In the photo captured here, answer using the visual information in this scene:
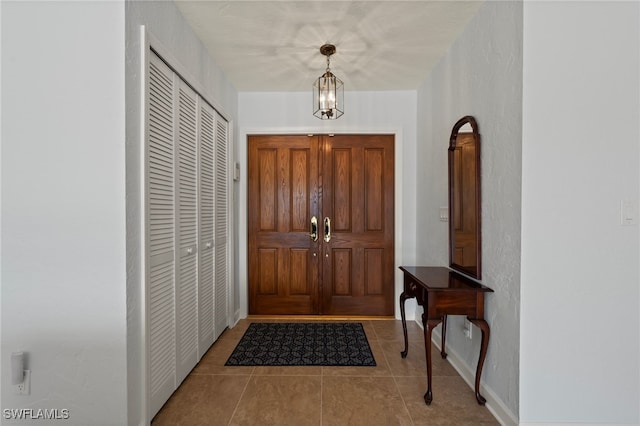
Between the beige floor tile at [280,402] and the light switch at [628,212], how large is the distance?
6.40ft

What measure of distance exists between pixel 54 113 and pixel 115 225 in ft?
1.98

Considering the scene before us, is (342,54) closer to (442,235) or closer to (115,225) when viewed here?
(442,235)

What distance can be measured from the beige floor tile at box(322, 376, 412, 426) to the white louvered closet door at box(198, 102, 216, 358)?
1074 mm

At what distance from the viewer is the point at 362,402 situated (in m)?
1.93

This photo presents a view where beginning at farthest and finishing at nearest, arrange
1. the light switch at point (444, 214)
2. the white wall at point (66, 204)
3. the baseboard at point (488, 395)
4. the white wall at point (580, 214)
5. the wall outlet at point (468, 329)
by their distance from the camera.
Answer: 1. the light switch at point (444, 214)
2. the wall outlet at point (468, 329)
3. the baseboard at point (488, 395)
4. the white wall at point (580, 214)
5. the white wall at point (66, 204)

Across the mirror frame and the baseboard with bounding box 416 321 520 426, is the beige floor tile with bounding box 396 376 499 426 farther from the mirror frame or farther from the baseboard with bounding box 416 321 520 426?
the mirror frame

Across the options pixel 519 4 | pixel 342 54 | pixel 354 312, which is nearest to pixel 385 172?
pixel 342 54

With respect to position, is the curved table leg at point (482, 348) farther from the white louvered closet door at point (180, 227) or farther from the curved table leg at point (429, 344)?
the white louvered closet door at point (180, 227)

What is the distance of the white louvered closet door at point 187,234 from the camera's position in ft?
6.86

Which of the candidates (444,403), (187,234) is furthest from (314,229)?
(444,403)

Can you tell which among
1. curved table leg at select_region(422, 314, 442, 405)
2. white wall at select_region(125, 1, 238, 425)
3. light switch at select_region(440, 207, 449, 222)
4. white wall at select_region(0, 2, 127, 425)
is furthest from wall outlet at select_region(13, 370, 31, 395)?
light switch at select_region(440, 207, 449, 222)

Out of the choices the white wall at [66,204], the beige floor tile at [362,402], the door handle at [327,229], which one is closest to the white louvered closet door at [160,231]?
the white wall at [66,204]

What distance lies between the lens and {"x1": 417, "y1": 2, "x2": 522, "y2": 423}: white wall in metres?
1.65

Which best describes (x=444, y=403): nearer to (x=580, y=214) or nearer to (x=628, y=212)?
(x=580, y=214)
